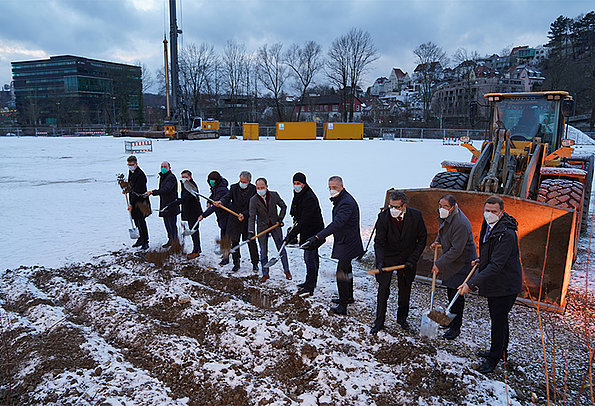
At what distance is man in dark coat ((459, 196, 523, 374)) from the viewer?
3.63 m

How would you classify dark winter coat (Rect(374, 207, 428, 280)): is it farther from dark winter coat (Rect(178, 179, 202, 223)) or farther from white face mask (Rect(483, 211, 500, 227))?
dark winter coat (Rect(178, 179, 202, 223))

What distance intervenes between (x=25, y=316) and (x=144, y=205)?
117 inches

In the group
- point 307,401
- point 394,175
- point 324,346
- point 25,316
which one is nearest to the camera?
point 307,401

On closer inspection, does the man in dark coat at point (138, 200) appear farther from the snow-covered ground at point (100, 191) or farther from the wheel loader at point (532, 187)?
the wheel loader at point (532, 187)

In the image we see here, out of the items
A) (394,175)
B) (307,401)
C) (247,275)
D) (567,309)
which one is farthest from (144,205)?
(394,175)

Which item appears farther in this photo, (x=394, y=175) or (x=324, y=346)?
(x=394, y=175)

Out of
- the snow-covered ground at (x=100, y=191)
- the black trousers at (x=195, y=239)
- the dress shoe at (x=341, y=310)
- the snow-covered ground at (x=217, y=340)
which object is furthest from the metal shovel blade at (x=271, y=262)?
the snow-covered ground at (x=100, y=191)

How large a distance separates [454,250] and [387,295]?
895mm

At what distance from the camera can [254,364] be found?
390 centimetres

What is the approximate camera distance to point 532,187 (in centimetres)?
727

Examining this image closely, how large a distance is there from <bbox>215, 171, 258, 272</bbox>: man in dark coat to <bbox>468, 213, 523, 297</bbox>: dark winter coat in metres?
3.63

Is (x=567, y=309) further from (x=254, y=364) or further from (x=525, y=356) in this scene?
(x=254, y=364)

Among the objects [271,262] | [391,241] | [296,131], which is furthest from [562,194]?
[296,131]

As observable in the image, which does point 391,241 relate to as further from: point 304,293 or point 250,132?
point 250,132
